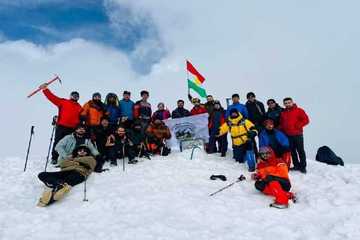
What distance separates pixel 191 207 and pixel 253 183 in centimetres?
286

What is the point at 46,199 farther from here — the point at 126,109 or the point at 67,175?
the point at 126,109

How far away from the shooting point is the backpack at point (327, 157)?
14.8 m

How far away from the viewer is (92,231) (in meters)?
7.84

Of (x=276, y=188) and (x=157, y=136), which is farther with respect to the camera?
(x=157, y=136)

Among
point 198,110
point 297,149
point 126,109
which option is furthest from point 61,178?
point 297,149

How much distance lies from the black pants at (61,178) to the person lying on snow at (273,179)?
5.20 metres

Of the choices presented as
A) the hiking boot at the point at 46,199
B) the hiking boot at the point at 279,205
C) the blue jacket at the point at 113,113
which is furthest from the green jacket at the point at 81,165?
the hiking boot at the point at 279,205

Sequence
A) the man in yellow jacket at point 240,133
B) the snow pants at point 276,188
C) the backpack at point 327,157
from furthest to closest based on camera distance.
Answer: the backpack at point 327,157 → the man in yellow jacket at point 240,133 → the snow pants at point 276,188

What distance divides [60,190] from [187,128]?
23.6ft

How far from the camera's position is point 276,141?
1245 cm

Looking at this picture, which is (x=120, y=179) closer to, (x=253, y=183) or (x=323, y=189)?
(x=253, y=183)

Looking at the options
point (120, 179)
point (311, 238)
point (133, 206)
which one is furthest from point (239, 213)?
point (120, 179)

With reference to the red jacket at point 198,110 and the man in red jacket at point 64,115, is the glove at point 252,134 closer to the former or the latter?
the red jacket at point 198,110

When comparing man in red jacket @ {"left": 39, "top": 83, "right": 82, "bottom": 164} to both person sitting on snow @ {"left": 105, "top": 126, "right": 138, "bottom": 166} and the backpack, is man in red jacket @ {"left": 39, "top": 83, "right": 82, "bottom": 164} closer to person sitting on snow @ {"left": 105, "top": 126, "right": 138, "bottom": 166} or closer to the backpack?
person sitting on snow @ {"left": 105, "top": 126, "right": 138, "bottom": 166}
